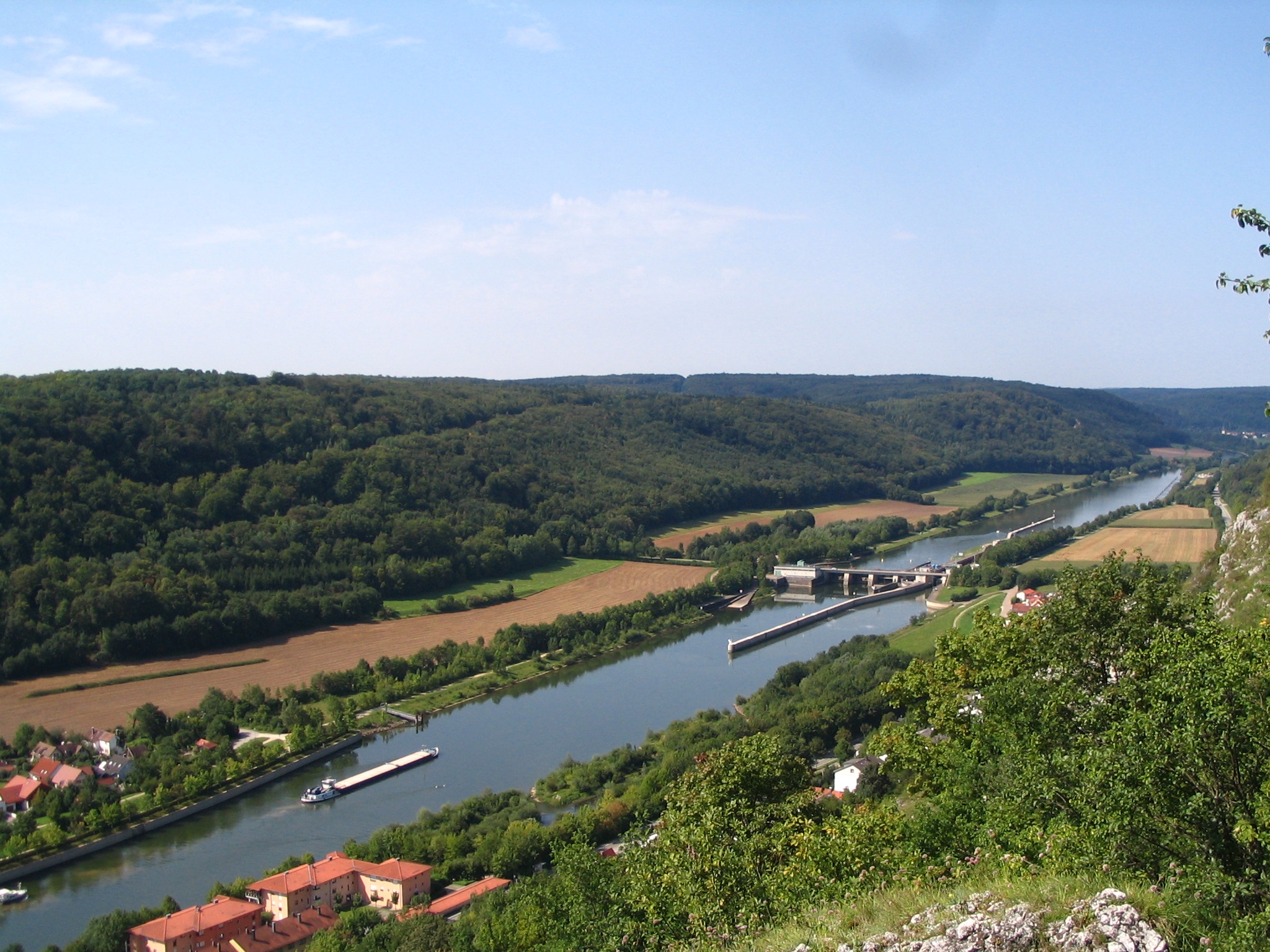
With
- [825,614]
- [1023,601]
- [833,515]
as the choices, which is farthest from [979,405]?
[1023,601]

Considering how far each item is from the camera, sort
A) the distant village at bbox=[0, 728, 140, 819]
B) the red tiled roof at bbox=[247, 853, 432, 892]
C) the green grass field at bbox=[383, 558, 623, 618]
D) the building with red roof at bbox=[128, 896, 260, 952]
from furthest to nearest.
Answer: the green grass field at bbox=[383, 558, 623, 618]
the distant village at bbox=[0, 728, 140, 819]
the red tiled roof at bbox=[247, 853, 432, 892]
the building with red roof at bbox=[128, 896, 260, 952]

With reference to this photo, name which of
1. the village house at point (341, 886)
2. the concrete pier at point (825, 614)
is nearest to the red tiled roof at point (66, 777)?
the village house at point (341, 886)

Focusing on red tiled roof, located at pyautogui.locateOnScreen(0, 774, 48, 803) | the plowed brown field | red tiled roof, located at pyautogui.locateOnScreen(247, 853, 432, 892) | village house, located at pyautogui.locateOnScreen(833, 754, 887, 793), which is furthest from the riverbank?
the plowed brown field

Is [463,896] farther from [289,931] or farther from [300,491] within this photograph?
[300,491]

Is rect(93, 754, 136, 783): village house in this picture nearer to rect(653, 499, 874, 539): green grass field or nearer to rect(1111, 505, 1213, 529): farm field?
rect(653, 499, 874, 539): green grass field

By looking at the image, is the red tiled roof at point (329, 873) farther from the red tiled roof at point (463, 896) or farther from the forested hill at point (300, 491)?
the forested hill at point (300, 491)

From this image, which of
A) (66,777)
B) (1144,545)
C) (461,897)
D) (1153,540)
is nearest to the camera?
(461,897)

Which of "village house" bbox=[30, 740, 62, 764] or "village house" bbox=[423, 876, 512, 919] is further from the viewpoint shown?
"village house" bbox=[30, 740, 62, 764]

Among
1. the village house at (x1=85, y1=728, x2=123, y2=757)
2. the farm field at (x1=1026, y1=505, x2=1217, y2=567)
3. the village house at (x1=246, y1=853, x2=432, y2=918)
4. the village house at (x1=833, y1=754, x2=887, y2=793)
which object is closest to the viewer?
the village house at (x1=246, y1=853, x2=432, y2=918)
